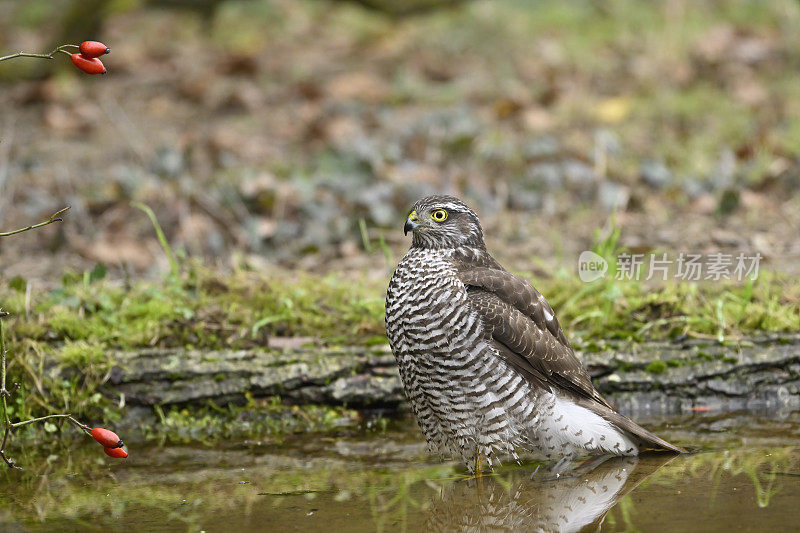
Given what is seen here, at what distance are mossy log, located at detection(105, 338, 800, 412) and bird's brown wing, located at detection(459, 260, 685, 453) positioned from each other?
0.58m

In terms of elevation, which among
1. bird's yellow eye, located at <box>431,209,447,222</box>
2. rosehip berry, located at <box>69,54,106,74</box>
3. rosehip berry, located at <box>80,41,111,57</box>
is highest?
rosehip berry, located at <box>80,41,111,57</box>

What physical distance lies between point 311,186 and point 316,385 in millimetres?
3600

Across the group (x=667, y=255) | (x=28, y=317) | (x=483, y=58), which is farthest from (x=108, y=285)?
(x=483, y=58)

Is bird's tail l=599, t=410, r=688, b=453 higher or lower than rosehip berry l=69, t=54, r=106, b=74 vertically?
lower

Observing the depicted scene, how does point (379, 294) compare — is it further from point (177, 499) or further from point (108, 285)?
point (177, 499)

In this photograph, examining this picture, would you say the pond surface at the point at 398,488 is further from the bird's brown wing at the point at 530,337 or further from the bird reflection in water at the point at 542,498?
the bird's brown wing at the point at 530,337

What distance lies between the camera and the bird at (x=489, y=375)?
12.9 ft

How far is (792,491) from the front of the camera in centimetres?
322

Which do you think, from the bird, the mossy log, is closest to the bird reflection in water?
the bird

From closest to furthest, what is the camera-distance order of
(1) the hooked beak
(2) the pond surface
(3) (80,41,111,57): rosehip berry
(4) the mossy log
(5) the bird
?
1. (3) (80,41,111,57): rosehip berry
2. (2) the pond surface
3. (5) the bird
4. (1) the hooked beak
5. (4) the mossy log

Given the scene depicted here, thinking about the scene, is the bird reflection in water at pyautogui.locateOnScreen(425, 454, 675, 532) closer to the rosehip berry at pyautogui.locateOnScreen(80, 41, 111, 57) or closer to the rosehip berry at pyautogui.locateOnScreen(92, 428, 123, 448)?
the rosehip berry at pyautogui.locateOnScreen(92, 428, 123, 448)

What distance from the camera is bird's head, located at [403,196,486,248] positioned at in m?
4.34

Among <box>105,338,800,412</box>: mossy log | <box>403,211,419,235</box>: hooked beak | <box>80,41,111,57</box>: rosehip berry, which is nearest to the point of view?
<box>80,41,111,57</box>: rosehip berry

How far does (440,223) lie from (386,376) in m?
0.96
